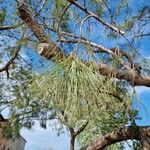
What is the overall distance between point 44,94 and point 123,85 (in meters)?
1.66

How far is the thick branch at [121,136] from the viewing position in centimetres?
541

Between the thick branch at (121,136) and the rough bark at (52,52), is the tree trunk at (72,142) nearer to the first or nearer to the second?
the thick branch at (121,136)

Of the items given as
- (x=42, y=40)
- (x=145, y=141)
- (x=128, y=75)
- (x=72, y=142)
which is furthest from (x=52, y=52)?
(x=72, y=142)

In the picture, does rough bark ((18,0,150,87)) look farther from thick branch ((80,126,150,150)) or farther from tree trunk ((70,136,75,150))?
tree trunk ((70,136,75,150))

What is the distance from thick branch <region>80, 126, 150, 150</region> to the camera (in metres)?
5.41

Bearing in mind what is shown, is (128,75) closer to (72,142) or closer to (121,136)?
(121,136)

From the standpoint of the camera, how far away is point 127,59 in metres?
4.25

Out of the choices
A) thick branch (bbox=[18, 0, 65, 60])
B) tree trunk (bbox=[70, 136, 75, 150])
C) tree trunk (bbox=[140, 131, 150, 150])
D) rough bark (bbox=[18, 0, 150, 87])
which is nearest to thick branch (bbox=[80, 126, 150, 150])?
tree trunk (bbox=[140, 131, 150, 150])

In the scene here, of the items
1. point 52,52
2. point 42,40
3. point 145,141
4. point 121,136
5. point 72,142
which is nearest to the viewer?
point 52,52

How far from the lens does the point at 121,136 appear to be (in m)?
5.59

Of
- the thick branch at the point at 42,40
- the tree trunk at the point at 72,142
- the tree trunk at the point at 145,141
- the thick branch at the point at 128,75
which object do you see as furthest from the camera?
the tree trunk at the point at 72,142

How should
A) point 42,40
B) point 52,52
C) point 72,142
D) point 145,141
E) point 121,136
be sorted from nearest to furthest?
point 52,52
point 42,40
point 145,141
point 121,136
point 72,142

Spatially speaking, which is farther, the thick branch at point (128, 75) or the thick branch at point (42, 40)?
the thick branch at point (128, 75)

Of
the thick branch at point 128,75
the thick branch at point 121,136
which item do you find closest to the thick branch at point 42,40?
the thick branch at point 128,75
